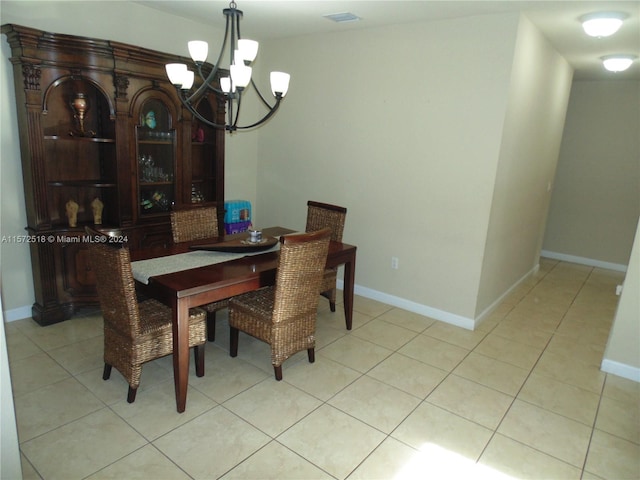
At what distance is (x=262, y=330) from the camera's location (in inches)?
107

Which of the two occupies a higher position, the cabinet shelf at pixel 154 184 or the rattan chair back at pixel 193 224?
the cabinet shelf at pixel 154 184

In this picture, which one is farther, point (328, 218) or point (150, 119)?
point (328, 218)

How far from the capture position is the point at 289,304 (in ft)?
8.70

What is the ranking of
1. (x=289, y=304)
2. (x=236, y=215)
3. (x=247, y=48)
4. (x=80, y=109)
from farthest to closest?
(x=236, y=215), (x=80, y=109), (x=289, y=304), (x=247, y=48)

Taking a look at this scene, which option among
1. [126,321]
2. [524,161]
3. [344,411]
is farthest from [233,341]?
[524,161]

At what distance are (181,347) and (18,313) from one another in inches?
77.2

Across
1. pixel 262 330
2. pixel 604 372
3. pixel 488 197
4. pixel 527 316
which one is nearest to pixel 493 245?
pixel 488 197

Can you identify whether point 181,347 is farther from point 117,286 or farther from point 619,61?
point 619,61

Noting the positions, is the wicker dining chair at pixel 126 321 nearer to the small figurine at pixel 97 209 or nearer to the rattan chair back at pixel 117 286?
the rattan chair back at pixel 117 286

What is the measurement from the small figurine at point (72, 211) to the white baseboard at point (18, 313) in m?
0.80

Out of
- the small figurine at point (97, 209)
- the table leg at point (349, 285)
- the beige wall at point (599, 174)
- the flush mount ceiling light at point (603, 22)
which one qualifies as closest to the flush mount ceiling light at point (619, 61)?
the flush mount ceiling light at point (603, 22)

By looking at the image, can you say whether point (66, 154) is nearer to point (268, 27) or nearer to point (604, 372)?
point (268, 27)

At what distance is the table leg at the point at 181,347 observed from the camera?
90.0 inches

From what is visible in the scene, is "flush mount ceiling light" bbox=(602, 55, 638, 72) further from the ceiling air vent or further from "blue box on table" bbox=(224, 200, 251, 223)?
"blue box on table" bbox=(224, 200, 251, 223)
